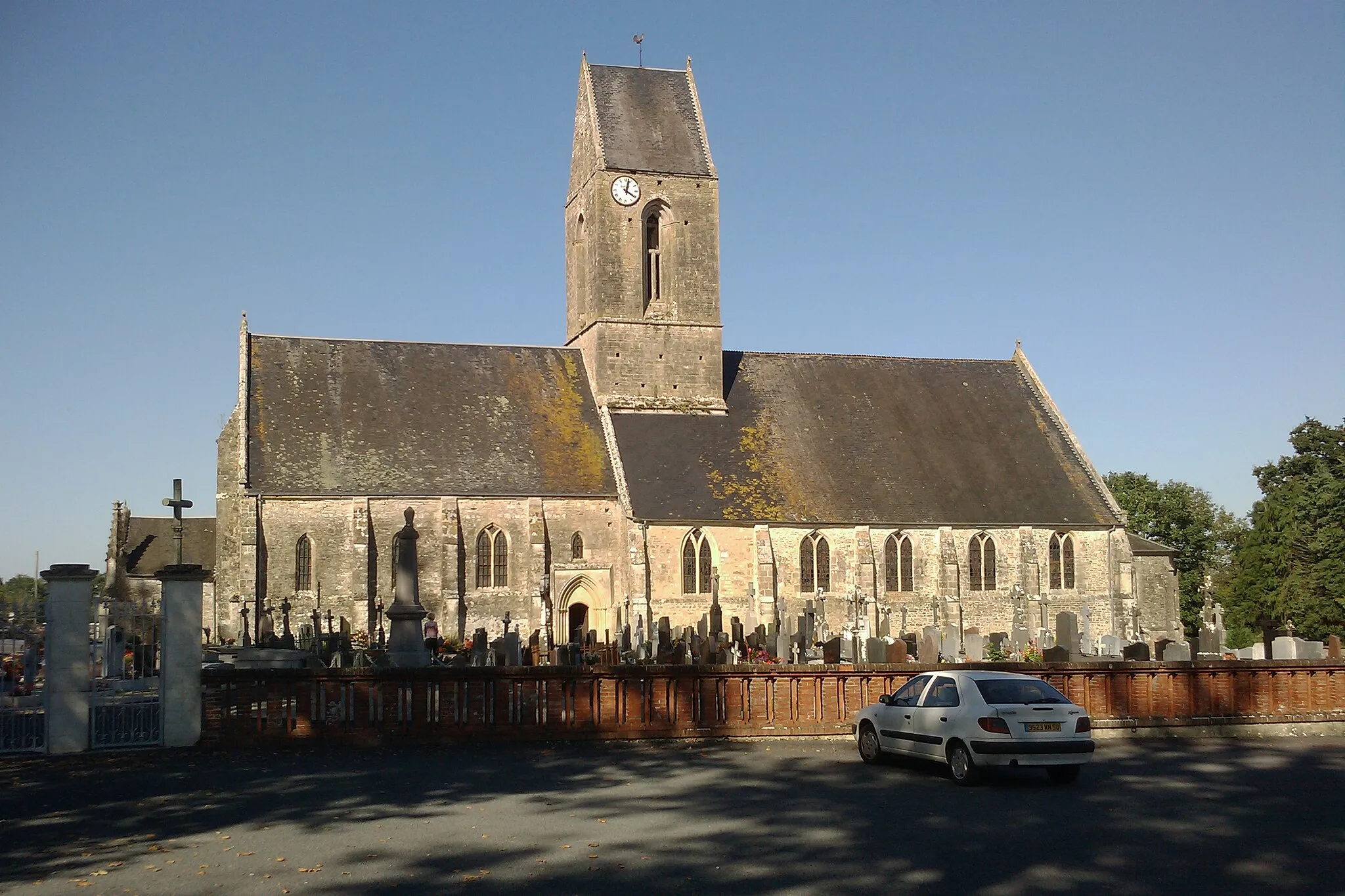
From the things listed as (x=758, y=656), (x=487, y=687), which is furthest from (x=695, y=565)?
(x=487, y=687)

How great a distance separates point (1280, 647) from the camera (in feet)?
76.1

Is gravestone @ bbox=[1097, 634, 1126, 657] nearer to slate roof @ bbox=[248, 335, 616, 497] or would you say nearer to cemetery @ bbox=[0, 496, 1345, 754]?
cemetery @ bbox=[0, 496, 1345, 754]

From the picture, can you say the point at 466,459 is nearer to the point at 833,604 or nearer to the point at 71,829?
the point at 833,604

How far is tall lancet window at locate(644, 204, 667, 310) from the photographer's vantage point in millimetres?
45125

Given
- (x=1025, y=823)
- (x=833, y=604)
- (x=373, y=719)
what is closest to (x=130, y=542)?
(x=833, y=604)

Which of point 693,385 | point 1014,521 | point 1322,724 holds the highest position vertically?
point 693,385

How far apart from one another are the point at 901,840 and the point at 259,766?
354 inches

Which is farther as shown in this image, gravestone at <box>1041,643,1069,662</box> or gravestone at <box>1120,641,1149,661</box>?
gravestone at <box>1120,641,1149,661</box>

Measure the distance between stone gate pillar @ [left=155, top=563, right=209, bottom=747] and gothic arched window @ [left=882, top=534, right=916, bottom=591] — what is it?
27.2 meters

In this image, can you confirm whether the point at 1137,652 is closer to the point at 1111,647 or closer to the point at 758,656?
the point at 1111,647

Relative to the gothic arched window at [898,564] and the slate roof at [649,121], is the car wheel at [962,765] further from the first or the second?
the slate roof at [649,121]

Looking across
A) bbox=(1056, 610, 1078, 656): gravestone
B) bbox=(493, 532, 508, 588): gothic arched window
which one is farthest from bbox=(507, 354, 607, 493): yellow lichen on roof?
bbox=(1056, 610, 1078, 656): gravestone

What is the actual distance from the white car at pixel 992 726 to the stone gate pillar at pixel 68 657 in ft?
36.7

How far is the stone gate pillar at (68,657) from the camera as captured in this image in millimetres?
18031
